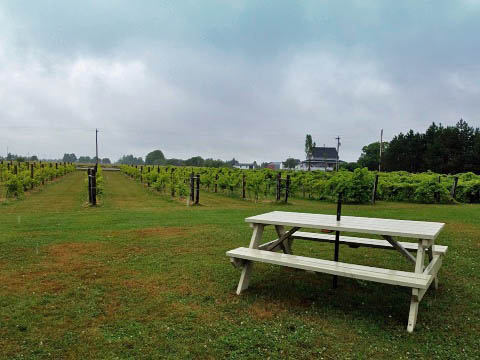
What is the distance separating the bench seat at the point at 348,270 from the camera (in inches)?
113

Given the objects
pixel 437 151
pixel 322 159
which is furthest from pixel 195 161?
pixel 437 151

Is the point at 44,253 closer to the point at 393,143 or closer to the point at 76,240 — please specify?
the point at 76,240

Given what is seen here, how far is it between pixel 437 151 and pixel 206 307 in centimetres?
4187

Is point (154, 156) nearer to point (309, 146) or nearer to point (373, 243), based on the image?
point (309, 146)

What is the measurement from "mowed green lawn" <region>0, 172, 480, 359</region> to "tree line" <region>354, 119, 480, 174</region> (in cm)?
3602

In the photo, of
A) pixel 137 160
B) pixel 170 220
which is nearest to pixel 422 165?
A: pixel 170 220

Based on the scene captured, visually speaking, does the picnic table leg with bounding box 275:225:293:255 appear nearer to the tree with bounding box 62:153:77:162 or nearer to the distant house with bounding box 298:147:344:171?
the distant house with bounding box 298:147:344:171

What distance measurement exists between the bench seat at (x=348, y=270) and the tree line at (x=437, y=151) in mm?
38492

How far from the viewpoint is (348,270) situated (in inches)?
123

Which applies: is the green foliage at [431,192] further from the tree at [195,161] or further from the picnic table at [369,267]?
the tree at [195,161]

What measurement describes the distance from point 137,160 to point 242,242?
11760 cm

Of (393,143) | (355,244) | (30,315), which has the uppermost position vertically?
(393,143)

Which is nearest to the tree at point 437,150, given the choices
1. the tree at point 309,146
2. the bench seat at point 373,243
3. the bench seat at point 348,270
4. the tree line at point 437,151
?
the tree line at point 437,151

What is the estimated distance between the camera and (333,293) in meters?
3.77
